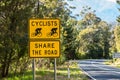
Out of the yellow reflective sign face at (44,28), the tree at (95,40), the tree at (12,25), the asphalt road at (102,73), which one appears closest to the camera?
the yellow reflective sign face at (44,28)

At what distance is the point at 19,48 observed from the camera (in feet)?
97.1

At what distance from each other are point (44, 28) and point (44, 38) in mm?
307

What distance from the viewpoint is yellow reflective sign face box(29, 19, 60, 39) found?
12.4m

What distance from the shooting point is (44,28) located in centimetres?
1237

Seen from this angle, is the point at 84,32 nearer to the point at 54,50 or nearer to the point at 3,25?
the point at 3,25

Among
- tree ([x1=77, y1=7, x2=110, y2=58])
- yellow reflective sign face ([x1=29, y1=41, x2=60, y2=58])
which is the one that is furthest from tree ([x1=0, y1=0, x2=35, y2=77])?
tree ([x1=77, y1=7, x2=110, y2=58])

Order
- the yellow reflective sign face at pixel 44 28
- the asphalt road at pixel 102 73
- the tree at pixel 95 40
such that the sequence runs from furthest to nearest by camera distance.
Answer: the tree at pixel 95 40
the asphalt road at pixel 102 73
the yellow reflective sign face at pixel 44 28

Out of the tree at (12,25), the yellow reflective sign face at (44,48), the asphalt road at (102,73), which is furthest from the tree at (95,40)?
the yellow reflective sign face at (44,48)

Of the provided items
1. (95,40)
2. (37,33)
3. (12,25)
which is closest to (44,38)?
(37,33)

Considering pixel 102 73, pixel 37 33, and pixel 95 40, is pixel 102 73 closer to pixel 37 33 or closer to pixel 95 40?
pixel 37 33

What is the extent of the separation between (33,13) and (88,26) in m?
111

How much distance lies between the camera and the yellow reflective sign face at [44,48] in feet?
40.9

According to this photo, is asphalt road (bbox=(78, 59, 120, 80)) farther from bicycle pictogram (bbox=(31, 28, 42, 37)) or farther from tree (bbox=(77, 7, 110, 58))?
tree (bbox=(77, 7, 110, 58))

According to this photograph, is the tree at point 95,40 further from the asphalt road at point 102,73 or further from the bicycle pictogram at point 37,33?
the bicycle pictogram at point 37,33
